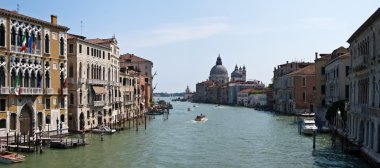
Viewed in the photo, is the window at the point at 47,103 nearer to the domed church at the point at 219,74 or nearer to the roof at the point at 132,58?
the roof at the point at 132,58

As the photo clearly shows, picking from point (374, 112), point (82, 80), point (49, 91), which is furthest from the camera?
point (82, 80)

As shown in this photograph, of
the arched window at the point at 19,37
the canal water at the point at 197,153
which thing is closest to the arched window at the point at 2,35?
the arched window at the point at 19,37

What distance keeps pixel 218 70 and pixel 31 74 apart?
502ft

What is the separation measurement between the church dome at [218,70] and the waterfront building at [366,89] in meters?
152

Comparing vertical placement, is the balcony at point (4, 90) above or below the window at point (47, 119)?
above

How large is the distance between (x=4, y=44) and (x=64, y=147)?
7.14 meters

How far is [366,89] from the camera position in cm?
2289

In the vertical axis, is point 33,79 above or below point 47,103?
above

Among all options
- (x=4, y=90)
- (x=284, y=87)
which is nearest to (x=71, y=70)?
(x=4, y=90)

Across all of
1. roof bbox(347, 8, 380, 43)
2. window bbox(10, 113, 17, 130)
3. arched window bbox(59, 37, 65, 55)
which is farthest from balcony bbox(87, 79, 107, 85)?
roof bbox(347, 8, 380, 43)

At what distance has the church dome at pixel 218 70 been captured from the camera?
591 feet

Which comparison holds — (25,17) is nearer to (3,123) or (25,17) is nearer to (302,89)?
(3,123)

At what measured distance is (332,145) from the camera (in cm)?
2848

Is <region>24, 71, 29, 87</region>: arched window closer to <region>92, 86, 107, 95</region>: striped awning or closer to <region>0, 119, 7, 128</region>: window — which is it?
<region>0, 119, 7, 128</region>: window
